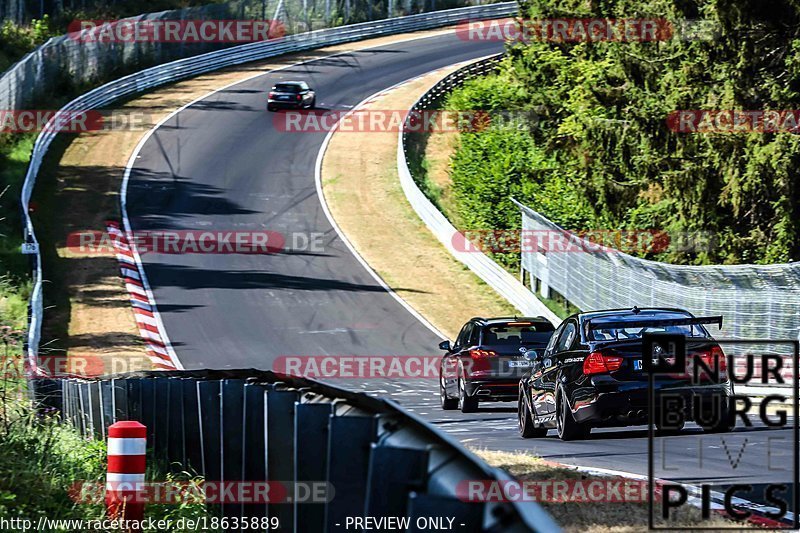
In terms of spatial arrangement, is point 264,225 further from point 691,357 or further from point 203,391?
point 203,391

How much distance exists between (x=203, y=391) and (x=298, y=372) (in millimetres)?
19340

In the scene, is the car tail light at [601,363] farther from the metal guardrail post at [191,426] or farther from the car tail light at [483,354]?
the car tail light at [483,354]

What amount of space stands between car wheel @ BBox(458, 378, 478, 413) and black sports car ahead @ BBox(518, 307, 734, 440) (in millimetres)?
5234

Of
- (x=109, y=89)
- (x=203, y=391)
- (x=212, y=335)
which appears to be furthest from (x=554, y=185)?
(x=203, y=391)

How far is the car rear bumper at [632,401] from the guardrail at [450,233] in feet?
55.2

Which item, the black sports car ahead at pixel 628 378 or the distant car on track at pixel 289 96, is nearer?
the black sports car ahead at pixel 628 378

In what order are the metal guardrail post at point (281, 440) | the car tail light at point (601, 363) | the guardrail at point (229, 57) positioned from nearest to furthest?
the metal guardrail post at point (281, 440) < the car tail light at point (601, 363) < the guardrail at point (229, 57)

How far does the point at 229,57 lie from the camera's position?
238 feet

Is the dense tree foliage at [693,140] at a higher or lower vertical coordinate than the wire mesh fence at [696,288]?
higher

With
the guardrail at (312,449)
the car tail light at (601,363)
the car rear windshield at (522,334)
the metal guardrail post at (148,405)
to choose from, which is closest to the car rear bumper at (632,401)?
the car tail light at (601,363)

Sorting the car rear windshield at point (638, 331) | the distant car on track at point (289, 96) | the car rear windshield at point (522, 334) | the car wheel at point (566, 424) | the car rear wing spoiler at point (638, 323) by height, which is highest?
the distant car on track at point (289, 96)

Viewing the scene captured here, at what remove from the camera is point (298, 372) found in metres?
29.6

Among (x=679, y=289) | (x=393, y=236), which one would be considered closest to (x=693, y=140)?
(x=679, y=289)

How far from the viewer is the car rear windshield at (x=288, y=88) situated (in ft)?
201
